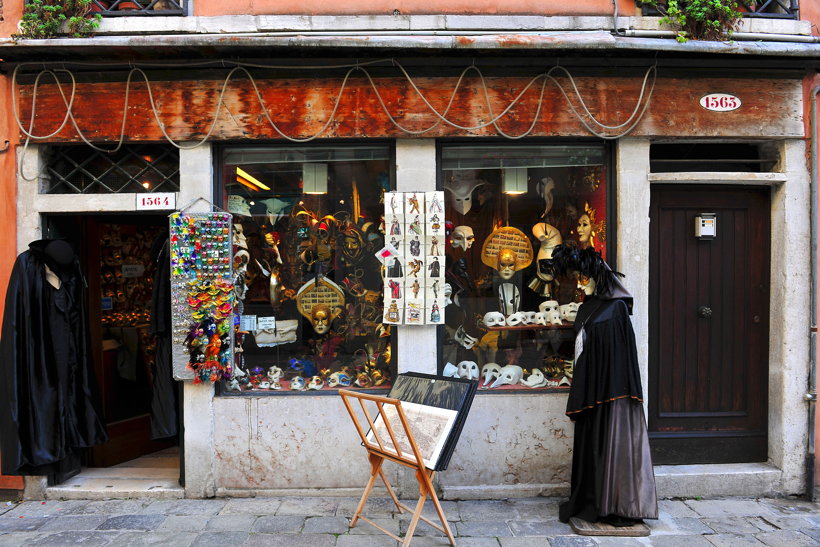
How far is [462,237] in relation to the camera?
17.0ft

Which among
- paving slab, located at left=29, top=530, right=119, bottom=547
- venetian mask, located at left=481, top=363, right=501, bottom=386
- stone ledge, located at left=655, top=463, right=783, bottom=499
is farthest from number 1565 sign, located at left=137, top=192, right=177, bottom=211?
stone ledge, located at left=655, top=463, right=783, bottom=499

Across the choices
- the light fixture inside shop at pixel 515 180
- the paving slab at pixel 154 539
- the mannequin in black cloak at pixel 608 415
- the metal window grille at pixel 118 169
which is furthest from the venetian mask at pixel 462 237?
the paving slab at pixel 154 539

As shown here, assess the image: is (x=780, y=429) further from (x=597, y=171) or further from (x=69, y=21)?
(x=69, y=21)

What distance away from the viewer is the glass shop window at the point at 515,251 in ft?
16.7

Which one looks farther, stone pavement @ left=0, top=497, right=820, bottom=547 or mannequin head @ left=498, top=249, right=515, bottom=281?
mannequin head @ left=498, top=249, right=515, bottom=281

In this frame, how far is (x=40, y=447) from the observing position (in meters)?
4.68

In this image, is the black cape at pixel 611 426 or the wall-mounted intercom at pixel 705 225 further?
Answer: the wall-mounted intercom at pixel 705 225

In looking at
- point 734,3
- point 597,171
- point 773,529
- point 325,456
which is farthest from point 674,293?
point 325,456

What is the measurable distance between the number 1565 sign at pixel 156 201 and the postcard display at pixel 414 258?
189 centimetres

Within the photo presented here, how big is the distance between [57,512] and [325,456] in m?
2.23

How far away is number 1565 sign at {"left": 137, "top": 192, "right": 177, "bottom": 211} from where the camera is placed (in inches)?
191

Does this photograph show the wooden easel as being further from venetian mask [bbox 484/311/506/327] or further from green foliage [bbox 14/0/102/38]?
green foliage [bbox 14/0/102/38]

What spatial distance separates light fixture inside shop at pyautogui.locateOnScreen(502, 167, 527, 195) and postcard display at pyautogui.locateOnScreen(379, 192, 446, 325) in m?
0.74

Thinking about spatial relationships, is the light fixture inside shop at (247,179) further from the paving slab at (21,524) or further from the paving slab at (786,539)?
the paving slab at (786,539)
